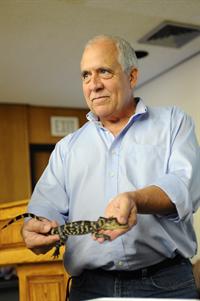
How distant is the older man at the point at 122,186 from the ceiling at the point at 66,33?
1.61m

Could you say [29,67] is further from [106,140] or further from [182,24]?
[106,140]

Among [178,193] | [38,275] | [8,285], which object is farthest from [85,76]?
[8,285]

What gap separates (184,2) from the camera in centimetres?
310

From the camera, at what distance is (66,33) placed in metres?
3.68

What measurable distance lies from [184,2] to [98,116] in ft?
5.89

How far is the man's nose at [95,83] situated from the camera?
1560mm

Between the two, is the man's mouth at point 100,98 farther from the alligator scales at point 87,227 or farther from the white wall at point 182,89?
the white wall at point 182,89

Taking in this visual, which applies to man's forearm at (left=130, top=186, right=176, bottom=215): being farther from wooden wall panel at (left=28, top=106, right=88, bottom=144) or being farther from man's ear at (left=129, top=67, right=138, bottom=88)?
wooden wall panel at (left=28, top=106, right=88, bottom=144)

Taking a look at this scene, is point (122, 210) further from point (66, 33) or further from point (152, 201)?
point (66, 33)

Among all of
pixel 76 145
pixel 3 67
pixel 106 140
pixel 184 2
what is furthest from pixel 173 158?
pixel 3 67

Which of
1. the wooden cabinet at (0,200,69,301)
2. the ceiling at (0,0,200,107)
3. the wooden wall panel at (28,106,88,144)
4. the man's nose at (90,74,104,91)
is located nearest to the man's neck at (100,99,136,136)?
the man's nose at (90,74,104,91)

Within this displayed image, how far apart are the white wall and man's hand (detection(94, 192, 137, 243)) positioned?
3434 millimetres

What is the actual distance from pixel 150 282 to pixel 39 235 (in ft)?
1.30

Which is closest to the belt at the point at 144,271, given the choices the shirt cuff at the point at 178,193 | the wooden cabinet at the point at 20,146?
the shirt cuff at the point at 178,193
